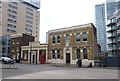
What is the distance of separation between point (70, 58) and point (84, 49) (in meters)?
4.11

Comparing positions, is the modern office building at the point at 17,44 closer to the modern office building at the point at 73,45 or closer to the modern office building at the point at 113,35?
the modern office building at the point at 73,45

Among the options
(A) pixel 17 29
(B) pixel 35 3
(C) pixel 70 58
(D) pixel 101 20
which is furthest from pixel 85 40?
(D) pixel 101 20

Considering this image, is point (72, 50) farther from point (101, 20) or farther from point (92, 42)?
point (101, 20)

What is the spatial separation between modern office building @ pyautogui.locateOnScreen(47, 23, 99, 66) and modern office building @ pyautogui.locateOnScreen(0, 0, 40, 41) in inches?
2026

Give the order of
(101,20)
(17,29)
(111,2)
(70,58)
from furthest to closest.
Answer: (101,20)
(111,2)
(17,29)
(70,58)

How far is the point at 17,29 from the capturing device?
3620 inches

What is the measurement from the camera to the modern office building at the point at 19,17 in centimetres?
8569

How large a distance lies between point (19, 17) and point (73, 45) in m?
67.0

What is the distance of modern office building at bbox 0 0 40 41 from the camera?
85688mm

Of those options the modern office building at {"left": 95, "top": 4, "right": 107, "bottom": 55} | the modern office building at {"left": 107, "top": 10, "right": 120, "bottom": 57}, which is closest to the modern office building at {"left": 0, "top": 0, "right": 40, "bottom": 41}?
the modern office building at {"left": 107, "top": 10, "right": 120, "bottom": 57}

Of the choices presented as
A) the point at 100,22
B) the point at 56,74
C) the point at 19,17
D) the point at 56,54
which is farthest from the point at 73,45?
the point at 100,22

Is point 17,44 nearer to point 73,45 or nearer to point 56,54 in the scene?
point 56,54

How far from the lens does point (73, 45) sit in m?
35.9

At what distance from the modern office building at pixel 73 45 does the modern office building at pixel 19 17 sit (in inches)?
2026
